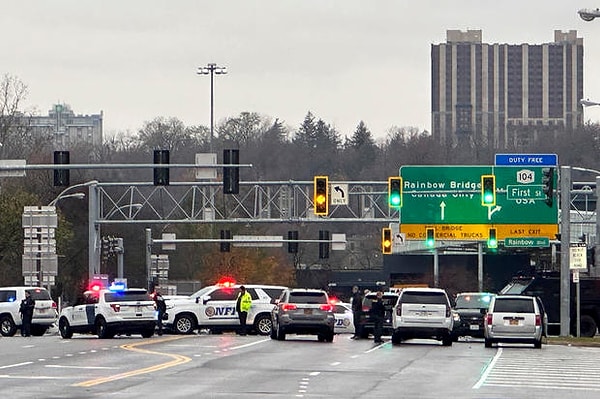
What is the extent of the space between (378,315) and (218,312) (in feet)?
22.4

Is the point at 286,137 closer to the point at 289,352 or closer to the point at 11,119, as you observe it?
the point at 11,119

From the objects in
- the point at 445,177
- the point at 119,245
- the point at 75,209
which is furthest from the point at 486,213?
the point at 75,209

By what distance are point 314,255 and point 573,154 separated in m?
39.2

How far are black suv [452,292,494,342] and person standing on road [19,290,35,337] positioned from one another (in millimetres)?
14496

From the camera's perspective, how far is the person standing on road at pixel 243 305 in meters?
51.3

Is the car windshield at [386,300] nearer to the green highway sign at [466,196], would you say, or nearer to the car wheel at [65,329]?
the car wheel at [65,329]

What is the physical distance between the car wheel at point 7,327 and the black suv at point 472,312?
1563 centimetres

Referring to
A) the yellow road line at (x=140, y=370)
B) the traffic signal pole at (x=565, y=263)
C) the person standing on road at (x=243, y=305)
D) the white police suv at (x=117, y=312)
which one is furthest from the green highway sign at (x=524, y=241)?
the yellow road line at (x=140, y=370)

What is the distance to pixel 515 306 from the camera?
45688 mm

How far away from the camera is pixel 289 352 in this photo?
39688 millimetres

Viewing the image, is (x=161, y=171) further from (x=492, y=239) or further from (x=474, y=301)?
(x=492, y=239)

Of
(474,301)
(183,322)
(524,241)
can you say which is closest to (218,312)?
(183,322)

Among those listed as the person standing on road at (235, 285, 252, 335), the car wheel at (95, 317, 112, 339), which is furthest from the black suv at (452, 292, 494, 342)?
the car wheel at (95, 317, 112, 339)

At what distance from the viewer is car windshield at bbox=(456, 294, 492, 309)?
5388 centimetres
